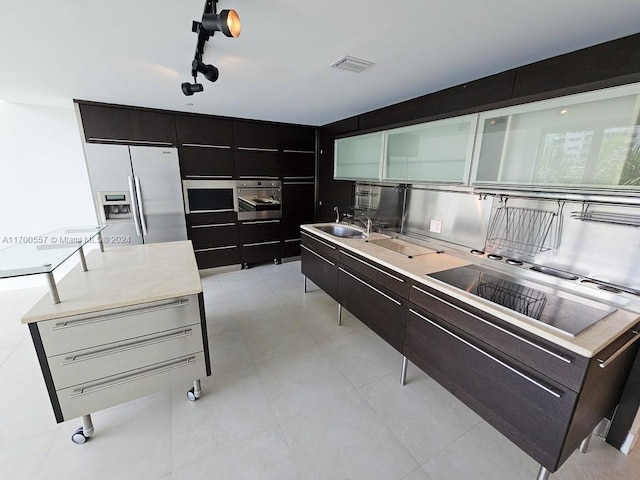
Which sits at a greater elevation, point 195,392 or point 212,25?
point 212,25

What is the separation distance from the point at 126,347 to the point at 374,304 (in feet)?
5.53

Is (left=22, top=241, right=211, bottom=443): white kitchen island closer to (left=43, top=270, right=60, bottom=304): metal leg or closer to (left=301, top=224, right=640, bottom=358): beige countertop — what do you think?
(left=43, top=270, right=60, bottom=304): metal leg

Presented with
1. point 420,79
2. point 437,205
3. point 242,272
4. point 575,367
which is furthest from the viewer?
point 242,272

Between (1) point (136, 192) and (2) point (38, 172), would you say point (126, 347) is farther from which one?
(2) point (38, 172)

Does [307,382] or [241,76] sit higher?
[241,76]

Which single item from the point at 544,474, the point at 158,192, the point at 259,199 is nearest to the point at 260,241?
the point at 259,199

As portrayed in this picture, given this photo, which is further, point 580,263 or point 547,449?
point 580,263

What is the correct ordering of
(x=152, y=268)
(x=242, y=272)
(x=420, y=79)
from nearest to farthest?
(x=152, y=268)
(x=420, y=79)
(x=242, y=272)

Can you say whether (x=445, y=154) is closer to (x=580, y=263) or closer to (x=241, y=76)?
(x=580, y=263)

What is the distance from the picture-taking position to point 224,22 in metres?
1.01

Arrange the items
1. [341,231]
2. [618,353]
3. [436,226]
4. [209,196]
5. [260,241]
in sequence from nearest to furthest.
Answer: [618,353], [436,226], [341,231], [209,196], [260,241]

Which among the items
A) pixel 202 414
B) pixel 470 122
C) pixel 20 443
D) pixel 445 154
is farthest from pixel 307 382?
pixel 470 122

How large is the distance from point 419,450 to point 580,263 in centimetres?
146

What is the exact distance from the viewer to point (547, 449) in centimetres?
120
